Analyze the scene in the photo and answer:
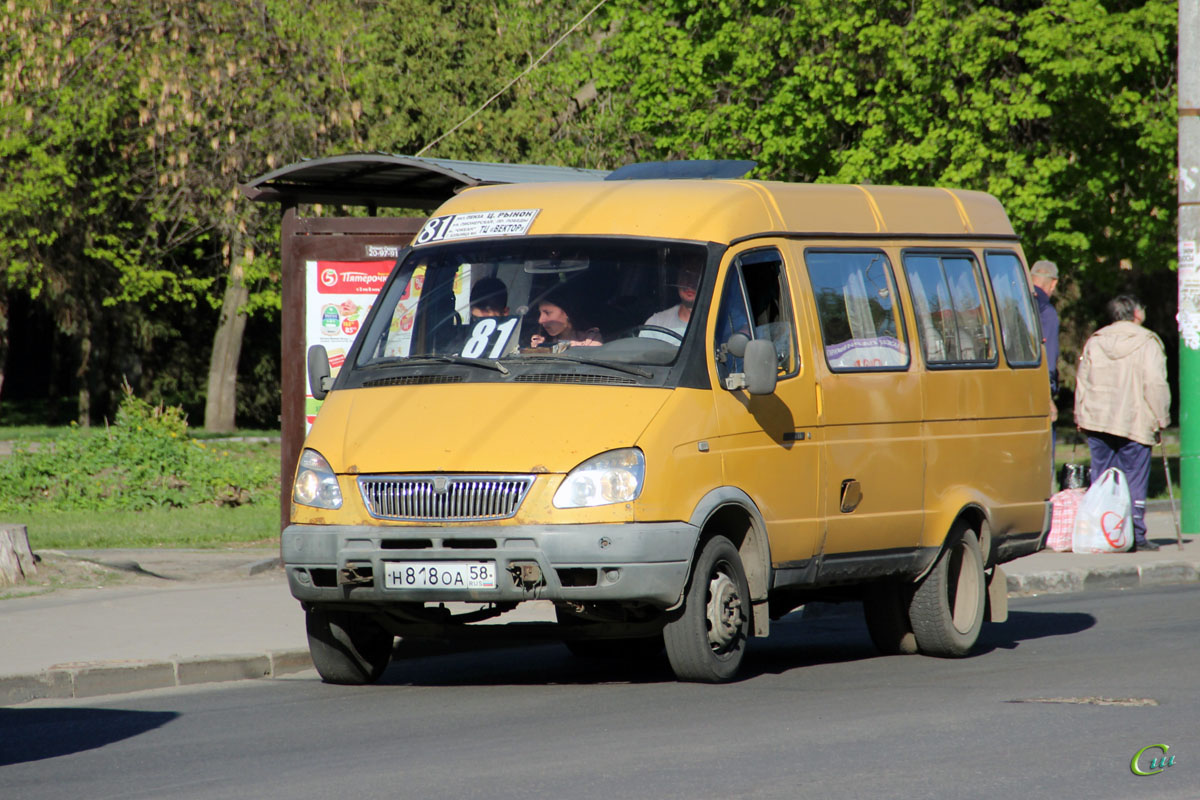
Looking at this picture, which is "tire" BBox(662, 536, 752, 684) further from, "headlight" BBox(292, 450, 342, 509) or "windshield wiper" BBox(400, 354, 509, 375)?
"headlight" BBox(292, 450, 342, 509)

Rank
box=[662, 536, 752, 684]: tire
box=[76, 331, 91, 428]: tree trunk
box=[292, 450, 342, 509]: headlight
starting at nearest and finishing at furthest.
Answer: box=[662, 536, 752, 684]: tire
box=[292, 450, 342, 509]: headlight
box=[76, 331, 91, 428]: tree trunk

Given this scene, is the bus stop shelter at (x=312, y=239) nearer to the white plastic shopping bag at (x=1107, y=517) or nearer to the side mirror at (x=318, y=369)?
the side mirror at (x=318, y=369)

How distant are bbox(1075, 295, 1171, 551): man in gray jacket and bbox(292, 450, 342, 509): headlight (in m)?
8.56

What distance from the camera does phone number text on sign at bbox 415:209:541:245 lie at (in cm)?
944

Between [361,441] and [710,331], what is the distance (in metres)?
1.75

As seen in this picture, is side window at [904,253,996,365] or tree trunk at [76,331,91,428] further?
tree trunk at [76,331,91,428]

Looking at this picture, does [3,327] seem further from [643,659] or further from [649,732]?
[649,732]

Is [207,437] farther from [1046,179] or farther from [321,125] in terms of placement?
[1046,179]

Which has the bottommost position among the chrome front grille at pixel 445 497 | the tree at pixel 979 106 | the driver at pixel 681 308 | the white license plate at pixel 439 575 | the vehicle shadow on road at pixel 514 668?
the vehicle shadow on road at pixel 514 668

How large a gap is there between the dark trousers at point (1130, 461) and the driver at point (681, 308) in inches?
301

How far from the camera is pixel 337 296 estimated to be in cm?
1284

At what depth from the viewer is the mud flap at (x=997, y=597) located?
1080cm

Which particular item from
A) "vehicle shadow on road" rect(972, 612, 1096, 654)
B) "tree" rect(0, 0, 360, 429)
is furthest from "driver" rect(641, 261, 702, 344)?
"tree" rect(0, 0, 360, 429)

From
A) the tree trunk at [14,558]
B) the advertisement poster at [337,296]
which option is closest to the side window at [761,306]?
the advertisement poster at [337,296]
